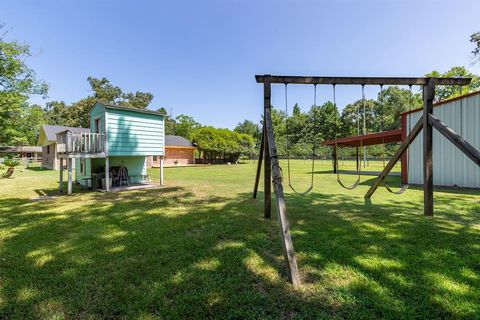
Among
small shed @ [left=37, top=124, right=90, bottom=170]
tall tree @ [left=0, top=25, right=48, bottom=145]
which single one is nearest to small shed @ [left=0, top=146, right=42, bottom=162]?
small shed @ [left=37, top=124, right=90, bottom=170]

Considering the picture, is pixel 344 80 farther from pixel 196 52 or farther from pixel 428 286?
pixel 196 52

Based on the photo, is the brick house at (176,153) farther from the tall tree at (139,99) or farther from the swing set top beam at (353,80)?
the swing set top beam at (353,80)

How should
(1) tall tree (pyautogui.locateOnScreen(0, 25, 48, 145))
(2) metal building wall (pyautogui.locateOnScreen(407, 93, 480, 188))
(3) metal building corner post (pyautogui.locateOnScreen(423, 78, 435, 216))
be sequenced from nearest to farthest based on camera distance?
(3) metal building corner post (pyautogui.locateOnScreen(423, 78, 435, 216)), (2) metal building wall (pyautogui.locateOnScreen(407, 93, 480, 188)), (1) tall tree (pyautogui.locateOnScreen(0, 25, 48, 145))

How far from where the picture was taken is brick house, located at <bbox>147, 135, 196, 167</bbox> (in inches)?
1104

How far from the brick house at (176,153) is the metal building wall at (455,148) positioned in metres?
24.3

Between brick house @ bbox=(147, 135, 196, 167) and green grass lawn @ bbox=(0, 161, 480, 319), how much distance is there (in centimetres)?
2308

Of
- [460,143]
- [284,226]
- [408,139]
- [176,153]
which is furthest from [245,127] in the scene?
[284,226]

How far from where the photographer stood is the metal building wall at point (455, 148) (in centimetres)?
819

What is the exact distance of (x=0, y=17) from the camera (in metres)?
17.0

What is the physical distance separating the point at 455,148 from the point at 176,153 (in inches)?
1022

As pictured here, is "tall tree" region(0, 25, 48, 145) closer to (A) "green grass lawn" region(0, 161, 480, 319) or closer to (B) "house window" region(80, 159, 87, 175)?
(B) "house window" region(80, 159, 87, 175)

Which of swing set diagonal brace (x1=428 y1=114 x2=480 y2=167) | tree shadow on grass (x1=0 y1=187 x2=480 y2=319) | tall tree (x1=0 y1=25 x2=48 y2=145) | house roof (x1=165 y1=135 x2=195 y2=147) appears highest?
tall tree (x1=0 y1=25 x2=48 y2=145)

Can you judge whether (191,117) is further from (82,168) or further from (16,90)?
(82,168)

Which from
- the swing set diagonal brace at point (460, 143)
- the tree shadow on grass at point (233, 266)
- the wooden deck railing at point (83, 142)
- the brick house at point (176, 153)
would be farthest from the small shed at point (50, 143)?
the swing set diagonal brace at point (460, 143)
